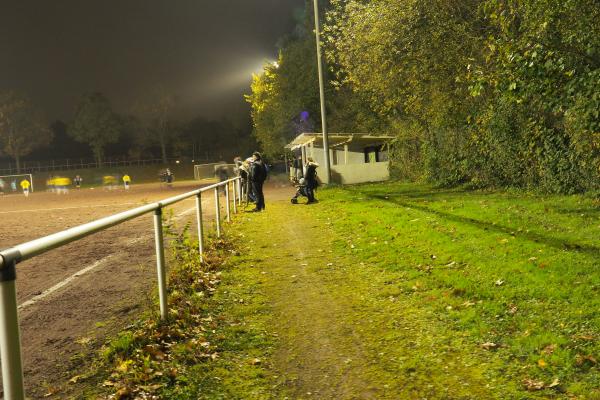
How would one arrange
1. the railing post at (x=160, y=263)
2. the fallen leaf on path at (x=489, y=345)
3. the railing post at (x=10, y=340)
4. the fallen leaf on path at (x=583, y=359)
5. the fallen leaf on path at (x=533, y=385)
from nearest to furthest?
the railing post at (x=10, y=340) < the fallen leaf on path at (x=533, y=385) < the fallen leaf on path at (x=583, y=359) < the fallen leaf on path at (x=489, y=345) < the railing post at (x=160, y=263)

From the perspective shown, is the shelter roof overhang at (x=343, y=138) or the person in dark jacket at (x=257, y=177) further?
the shelter roof overhang at (x=343, y=138)

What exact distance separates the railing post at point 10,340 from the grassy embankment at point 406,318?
1.36 meters

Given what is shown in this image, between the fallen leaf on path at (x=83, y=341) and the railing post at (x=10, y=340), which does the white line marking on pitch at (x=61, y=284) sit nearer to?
the fallen leaf on path at (x=83, y=341)

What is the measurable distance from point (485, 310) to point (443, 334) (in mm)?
790

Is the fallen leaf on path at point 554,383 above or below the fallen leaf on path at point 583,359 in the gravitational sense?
below

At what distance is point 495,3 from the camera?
25.7 feet

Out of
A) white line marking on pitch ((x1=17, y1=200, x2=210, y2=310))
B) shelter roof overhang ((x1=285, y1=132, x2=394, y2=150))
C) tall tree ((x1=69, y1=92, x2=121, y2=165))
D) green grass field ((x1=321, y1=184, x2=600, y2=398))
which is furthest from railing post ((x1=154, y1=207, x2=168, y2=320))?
tall tree ((x1=69, y1=92, x2=121, y2=165))

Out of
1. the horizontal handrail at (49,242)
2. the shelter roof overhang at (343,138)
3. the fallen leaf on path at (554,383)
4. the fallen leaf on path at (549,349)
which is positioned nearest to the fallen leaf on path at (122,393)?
the horizontal handrail at (49,242)

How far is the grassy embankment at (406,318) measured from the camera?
12.2 ft

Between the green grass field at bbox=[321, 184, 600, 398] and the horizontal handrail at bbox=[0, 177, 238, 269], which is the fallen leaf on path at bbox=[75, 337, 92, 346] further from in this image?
the green grass field at bbox=[321, 184, 600, 398]

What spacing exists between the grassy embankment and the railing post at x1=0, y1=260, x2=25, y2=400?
4.45 ft

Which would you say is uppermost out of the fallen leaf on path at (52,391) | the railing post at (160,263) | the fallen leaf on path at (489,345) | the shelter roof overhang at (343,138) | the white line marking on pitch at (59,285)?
the shelter roof overhang at (343,138)

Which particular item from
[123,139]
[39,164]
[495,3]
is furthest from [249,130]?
[495,3]

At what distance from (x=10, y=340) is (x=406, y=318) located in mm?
3699
